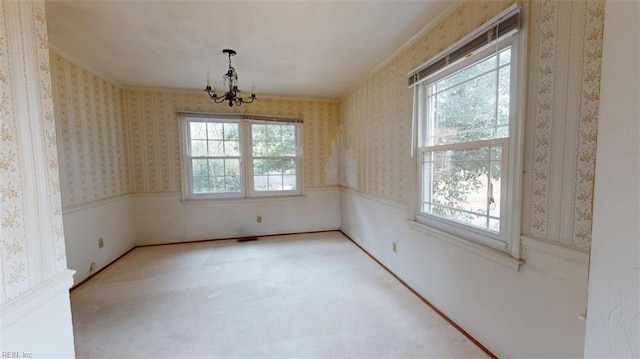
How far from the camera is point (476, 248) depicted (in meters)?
1.71

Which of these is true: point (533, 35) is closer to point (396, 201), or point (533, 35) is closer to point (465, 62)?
point (465, 62)

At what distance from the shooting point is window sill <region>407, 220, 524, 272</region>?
4.83 feet

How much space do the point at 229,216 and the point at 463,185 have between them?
3.41 m

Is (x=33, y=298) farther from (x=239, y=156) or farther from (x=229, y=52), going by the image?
(x=239, y=156)

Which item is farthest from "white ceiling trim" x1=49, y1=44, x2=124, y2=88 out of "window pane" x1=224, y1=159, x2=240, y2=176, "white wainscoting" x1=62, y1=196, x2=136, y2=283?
"window pane" x1=224, y1=159, x2=240, y2=176

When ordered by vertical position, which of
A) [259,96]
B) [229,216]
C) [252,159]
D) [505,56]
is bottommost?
[229,216]

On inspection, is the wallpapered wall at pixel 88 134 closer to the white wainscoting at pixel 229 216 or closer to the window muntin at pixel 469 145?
the white wainscoting at pixel 229 216

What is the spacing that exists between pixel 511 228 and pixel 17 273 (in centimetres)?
234

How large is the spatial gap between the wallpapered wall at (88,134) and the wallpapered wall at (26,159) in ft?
6.19

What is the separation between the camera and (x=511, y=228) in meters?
1.49

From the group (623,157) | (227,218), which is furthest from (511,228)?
(227,218)

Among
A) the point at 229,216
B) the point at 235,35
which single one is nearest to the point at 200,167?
the point at 229,216

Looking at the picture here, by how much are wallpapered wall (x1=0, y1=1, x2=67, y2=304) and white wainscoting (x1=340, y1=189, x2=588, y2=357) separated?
7.31ft

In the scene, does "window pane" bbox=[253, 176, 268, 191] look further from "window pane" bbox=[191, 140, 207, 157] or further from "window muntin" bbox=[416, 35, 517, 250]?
"window muntin" bbox=[416, 35, 517, 250]
